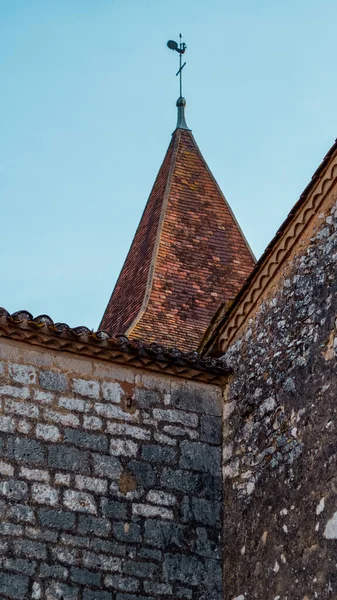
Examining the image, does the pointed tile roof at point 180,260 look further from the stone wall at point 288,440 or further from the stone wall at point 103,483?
the stone wall at point 288,440

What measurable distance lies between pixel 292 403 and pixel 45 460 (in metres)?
1.76

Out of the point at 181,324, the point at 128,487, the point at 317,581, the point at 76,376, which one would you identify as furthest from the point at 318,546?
the point at 181,324

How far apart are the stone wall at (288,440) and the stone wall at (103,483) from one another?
0.76 feet

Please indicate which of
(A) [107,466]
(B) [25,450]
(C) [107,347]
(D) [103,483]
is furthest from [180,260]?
(B) [25,450]

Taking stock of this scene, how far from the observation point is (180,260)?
13.9 metres

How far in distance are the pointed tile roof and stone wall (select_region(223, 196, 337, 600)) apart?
374 cm

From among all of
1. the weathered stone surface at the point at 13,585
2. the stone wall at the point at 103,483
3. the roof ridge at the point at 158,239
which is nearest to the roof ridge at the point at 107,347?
the stone wall at the point at 103,483

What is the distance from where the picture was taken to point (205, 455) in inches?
346

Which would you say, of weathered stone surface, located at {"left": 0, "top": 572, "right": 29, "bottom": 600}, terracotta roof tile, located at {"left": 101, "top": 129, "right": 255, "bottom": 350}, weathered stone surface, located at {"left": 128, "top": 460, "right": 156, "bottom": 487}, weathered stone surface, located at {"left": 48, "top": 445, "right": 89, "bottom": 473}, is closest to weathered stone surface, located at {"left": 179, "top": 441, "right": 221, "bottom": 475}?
weathered stone surface, located at {"left": 128, "top": 460, "right": 156, "bottom": 487}

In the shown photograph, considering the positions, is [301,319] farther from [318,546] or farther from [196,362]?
[318,546]

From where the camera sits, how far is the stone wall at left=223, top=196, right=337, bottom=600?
7.46 meters

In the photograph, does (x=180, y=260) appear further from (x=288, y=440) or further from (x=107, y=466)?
(x=288, y=440)

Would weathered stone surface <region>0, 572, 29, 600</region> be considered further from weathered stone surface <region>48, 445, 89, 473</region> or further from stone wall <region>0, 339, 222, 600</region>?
weathered stone surface <region>48, 445, 89, 473</region>

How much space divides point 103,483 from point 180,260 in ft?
19.4
